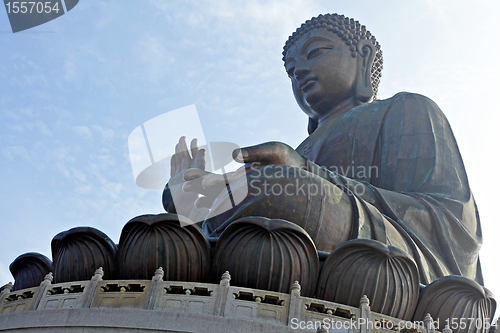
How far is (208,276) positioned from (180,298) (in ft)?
1.79

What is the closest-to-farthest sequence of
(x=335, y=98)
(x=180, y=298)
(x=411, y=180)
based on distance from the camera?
(x=180, y=298)
(x=411, y=180)
(x=335, y=98)

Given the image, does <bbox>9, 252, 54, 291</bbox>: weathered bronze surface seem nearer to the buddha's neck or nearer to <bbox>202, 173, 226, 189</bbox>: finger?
<bbox>202, 173, 226, 189</bbox>: finger

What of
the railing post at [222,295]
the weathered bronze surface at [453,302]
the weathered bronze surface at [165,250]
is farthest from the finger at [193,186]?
the weathered bronze surface at [453,302]

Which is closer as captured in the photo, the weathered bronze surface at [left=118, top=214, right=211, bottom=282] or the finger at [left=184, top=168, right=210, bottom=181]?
the weathered bronze surface at [left=118, top=214, right=211, bottom=282]

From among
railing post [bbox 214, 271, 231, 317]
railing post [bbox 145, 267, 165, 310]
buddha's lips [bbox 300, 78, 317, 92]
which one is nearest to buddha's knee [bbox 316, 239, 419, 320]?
railing post [bbox 214, 271, 231, 317]

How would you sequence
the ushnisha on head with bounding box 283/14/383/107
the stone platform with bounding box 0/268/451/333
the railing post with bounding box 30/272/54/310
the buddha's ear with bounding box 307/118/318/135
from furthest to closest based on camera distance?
1. the buddha's ear with bounding box 307/118/318/135
2. the ushnisha on head with bounding box 283/14/383/107
3. the railing post with bounding box 30/272/54/310
4. the stone platform with bounding box 0/268/451/333

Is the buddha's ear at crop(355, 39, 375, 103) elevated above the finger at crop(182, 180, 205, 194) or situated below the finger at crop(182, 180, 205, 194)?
above

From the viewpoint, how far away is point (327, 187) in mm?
6719

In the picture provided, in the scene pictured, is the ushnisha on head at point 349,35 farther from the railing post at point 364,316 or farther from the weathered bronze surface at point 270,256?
the railing post at point 364,316

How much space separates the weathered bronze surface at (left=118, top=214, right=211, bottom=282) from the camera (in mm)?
5906

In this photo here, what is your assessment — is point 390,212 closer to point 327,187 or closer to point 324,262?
point 327,187

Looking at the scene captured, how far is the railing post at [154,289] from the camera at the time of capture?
5.44 m

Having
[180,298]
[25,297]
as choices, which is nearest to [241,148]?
[180,298]

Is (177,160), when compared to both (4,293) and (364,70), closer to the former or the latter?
(4,293)
